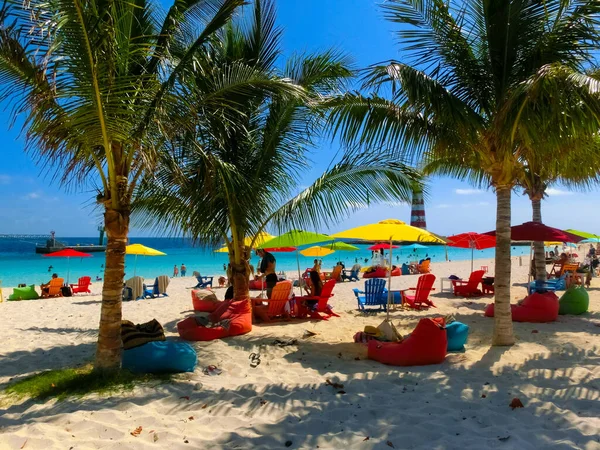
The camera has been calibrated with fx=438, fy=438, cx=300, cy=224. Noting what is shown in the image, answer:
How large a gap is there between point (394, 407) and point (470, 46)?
4.93m

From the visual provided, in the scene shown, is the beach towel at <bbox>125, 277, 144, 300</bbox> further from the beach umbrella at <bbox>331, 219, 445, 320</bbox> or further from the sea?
the beach umbrella at <bbox>331, 219, 445, 320</bbox>

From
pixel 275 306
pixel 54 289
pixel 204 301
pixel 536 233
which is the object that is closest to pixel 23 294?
pixel 54 289

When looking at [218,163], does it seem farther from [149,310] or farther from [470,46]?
[149,310]

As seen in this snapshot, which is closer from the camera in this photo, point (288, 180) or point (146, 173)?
point (146, 173)

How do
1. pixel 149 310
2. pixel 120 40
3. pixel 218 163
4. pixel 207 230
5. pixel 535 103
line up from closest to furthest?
pixel 120 40 < pixel 535 103 < pixel 218 163 < pixel 207 230 < pixel 149 310

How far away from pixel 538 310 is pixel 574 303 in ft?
4.93

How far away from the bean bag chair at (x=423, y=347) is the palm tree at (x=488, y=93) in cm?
130

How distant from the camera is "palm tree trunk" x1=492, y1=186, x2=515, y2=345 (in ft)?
19.8

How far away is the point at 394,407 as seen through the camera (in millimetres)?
3885

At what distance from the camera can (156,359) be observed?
16.1 feet

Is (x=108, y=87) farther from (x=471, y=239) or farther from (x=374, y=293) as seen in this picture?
(x=471, y=239)

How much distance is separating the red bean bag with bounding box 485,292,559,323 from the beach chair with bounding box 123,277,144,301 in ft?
34.5

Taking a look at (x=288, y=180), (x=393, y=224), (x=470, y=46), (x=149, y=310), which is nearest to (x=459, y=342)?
(x=393, y=224)

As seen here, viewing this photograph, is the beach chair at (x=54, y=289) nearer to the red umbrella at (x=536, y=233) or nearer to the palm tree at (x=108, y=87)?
the palm tree at (x=108, y=87)
